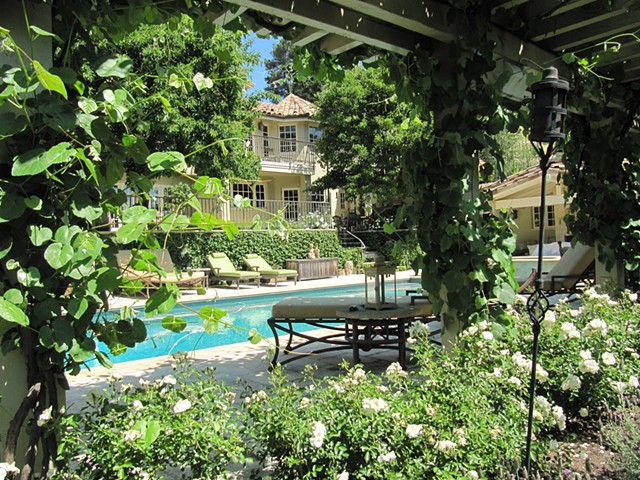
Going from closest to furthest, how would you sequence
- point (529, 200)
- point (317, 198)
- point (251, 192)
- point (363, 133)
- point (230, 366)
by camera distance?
point (230, 366) → point (529, 200) → point (363, 133) → point (251, 192) → point (317, 198)

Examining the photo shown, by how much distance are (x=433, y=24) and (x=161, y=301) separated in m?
2.51

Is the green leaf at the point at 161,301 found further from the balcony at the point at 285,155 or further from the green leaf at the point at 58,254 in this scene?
the balcony at the point at 285,155

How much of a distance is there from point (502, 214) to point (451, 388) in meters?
1.63

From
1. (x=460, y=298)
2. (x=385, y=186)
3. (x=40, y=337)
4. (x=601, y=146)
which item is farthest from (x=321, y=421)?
(x=385, y=186)

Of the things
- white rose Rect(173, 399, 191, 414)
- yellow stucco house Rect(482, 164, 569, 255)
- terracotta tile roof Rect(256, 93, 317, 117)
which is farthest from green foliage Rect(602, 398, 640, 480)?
terracotta tile roof Rect(256, 93, 317, 117)

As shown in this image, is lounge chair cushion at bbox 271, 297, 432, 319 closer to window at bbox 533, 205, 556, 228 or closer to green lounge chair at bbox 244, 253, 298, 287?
green lounge chair at bbox 244, 253, 298, 287

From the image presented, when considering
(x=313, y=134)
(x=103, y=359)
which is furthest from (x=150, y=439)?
(x=313, y=134)

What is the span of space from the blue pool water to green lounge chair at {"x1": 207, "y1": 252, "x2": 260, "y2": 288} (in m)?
1.62

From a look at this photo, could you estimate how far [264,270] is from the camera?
15.2 metres

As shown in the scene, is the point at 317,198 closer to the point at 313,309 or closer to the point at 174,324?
the point at 313,309

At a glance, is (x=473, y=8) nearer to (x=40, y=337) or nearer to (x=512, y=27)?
(x=512, y=27)

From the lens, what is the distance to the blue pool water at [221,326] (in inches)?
266

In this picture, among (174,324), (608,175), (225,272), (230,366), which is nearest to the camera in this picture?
(174,324)

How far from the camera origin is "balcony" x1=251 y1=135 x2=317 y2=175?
22.6 m
